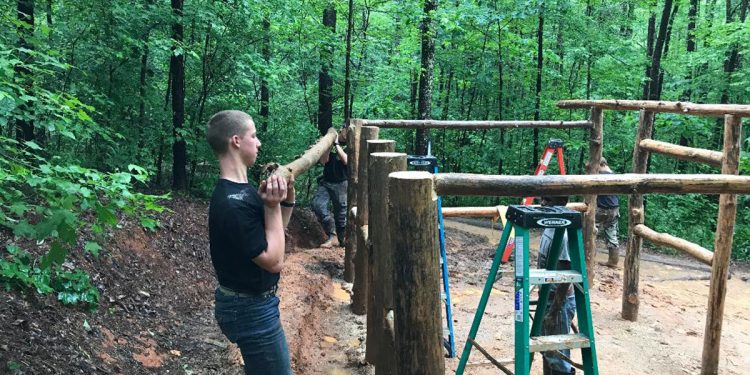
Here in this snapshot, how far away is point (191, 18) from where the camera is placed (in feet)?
24.3

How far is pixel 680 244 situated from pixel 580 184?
11.0 feet

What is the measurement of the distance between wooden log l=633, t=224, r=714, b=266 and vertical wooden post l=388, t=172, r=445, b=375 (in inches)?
141

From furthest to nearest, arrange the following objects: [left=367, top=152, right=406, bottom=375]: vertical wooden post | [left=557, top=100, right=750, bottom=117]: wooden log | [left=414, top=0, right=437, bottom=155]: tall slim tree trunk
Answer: [left=414, top=0, right=437, bottom=155]: tall slim tree trunk
[left=557, top=100, right=750, bottom=117]: wooden log
[left=367, top=152, right=406, bottom=375]: vertical wooden post

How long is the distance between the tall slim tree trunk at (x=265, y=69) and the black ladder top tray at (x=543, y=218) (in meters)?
6.16

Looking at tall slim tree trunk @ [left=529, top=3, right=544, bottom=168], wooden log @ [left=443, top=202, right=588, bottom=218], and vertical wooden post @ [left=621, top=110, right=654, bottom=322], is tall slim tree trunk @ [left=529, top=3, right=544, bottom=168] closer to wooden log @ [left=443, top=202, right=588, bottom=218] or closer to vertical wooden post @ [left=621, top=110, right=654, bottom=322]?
wooden log @ [left=443, top=202, right=588, bottom=218]

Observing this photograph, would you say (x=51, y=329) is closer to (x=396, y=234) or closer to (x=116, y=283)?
(x=116, y=283)

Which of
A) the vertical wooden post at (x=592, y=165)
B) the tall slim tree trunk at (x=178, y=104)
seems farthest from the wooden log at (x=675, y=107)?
the tall slim tree trunk at (x=178, y=104)

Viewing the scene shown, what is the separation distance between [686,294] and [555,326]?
4698 millimetres

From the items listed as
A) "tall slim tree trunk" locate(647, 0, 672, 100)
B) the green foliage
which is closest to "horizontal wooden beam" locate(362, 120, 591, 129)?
the green foliage

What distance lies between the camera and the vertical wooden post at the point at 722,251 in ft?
14.1

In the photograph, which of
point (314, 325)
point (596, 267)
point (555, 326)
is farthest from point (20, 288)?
point (596, 267)

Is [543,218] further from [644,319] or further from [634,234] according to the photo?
[644,319]

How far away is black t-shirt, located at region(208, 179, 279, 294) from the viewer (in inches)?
86.8

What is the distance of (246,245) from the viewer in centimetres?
220
